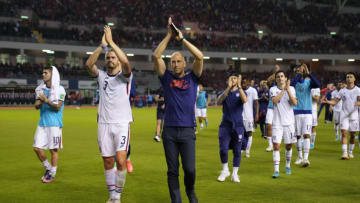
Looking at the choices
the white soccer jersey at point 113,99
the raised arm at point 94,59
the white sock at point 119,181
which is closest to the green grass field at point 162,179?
the white sock at point 119,181

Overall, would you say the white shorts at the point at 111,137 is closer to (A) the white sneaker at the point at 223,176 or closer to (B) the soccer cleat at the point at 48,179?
(B) the soccer cleat at the point at 48,179

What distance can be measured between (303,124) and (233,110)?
252 cm

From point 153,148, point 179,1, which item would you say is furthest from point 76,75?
point 153,148

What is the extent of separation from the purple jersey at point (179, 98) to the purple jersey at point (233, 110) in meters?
2.83

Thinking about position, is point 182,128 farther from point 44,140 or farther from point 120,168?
point 44,140

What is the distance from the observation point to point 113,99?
19.2ft

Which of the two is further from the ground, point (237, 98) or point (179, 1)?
point (179, 1)

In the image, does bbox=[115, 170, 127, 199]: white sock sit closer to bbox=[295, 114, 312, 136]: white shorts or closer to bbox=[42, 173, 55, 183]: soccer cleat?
bbox=[42, 173, 55, 183]: soccer cleat

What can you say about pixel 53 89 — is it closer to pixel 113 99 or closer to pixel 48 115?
pixel 48 115

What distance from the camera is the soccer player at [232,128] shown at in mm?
7898

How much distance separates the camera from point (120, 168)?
589cm

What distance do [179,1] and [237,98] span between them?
59032 millimetres

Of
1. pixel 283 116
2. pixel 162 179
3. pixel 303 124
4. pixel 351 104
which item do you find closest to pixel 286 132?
pixel 283 116

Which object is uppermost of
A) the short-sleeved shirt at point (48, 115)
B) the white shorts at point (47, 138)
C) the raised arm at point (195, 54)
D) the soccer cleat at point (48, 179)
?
the raised arm at point (195, 54)
